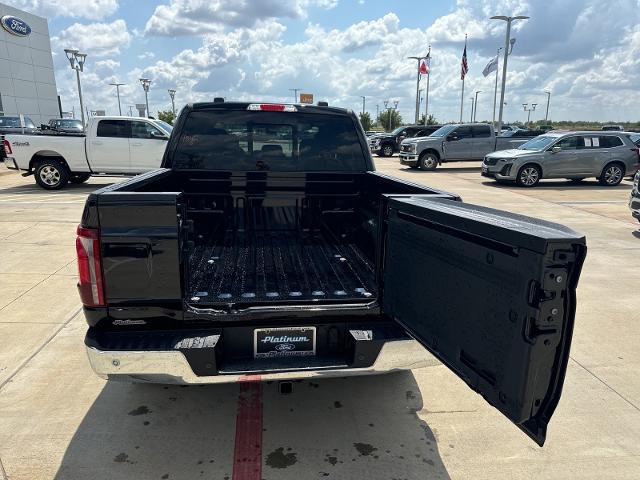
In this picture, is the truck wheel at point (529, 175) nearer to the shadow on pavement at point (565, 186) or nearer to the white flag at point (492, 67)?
the shadow on pavement at point (565, 186)

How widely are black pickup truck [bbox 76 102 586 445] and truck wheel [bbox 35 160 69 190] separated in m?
10.5

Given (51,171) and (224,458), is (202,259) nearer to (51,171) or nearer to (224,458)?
(224,458)

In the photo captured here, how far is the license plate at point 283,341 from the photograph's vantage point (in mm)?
2623

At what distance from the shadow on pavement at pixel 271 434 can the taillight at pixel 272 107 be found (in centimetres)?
228

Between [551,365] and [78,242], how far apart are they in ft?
7.29

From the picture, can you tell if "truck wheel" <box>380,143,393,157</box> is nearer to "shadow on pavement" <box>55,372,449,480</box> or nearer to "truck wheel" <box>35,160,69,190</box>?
"truck wheel" <box>35,160,69,190</box>

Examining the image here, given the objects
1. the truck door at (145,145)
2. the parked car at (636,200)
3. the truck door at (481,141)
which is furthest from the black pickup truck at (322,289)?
the truck door at (481,141)

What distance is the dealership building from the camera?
45.8m

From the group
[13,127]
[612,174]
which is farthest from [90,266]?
[13,127]

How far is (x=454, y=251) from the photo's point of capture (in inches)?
83.8

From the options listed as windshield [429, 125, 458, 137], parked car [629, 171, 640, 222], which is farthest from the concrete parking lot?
windshield [429, 125, 458, 137]

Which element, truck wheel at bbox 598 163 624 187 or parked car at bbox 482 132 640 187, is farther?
truck wheel at bbox 598 163 624 187

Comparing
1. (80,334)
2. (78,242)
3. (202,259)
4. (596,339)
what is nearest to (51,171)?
(80,334)

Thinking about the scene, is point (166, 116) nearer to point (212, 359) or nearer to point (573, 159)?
point (573, 159)
